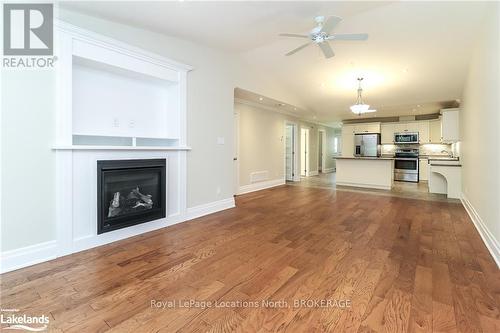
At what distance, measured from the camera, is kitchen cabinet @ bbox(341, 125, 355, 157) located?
9695 mm

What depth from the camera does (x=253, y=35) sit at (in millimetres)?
3764

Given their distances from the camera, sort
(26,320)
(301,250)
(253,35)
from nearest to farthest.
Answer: (26,320) < (301,250) < (253,35)

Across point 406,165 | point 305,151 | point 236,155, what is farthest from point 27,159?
point 406,165

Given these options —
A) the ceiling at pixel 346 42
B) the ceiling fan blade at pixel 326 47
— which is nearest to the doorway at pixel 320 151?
the ceiling at pixel 346 42

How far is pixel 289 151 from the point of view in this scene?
8805 millimetres

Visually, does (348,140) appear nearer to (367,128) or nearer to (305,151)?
(367,128)

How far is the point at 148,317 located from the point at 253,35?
381cm

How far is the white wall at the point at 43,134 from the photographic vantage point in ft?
7.32

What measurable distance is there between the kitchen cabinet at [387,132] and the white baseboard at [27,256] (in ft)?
33.0

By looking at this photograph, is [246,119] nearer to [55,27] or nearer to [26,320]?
[55,27]

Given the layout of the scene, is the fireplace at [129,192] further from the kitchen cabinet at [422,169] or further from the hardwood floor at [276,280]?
the kitchen cabinet at [422,169]

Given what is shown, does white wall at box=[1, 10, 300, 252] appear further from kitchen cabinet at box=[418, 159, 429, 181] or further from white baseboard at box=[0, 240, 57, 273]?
kitchen cabinet at box=[418, 159, 429, 181]

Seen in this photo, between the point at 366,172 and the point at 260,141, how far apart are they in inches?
129

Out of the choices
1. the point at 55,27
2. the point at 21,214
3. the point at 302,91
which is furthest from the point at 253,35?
the point at 21,214
